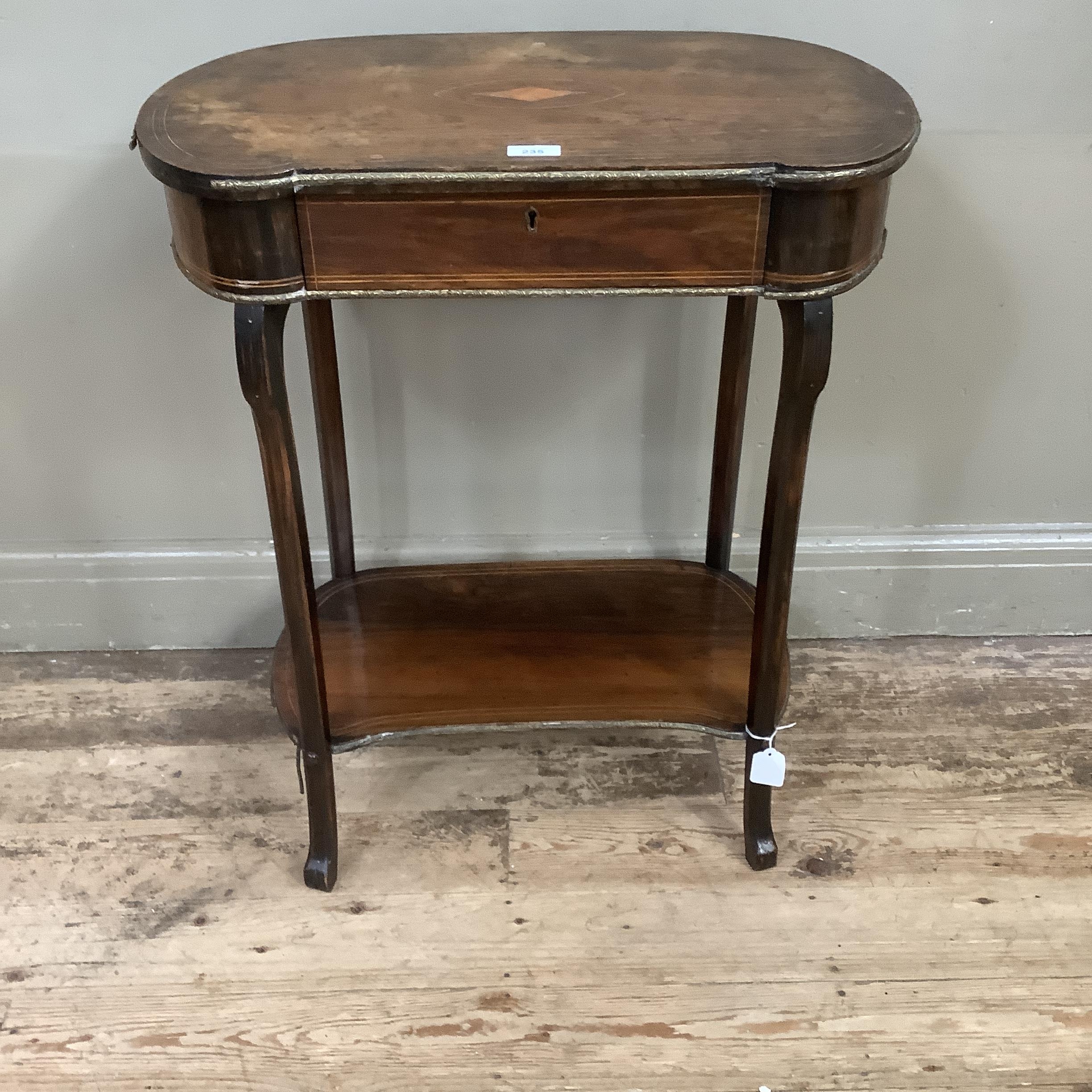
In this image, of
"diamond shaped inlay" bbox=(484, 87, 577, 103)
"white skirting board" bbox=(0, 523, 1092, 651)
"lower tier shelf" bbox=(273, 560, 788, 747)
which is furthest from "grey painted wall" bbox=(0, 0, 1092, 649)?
"diamond shaped inlay" bbox=(484, 87, 577, 103)

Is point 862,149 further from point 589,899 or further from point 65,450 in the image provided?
point 65,450

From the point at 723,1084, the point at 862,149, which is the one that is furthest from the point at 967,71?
the point at 723,1084

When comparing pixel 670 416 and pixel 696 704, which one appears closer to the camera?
pixel 696 704

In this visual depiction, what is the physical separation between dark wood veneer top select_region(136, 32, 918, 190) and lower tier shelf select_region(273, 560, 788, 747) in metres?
0.65

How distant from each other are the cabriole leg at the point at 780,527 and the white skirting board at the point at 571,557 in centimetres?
41

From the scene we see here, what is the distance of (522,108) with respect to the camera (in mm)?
1036

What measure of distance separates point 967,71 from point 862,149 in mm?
531

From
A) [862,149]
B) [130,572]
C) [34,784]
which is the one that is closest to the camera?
[862,149]

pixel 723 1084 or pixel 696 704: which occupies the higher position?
pixel 696 704

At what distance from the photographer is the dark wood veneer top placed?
0.94 metres

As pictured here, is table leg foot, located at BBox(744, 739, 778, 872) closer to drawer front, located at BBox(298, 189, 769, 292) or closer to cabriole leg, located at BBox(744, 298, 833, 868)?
cabriole leg, located at BBox(744, 298, 833, 868)

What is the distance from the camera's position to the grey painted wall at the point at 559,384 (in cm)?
133

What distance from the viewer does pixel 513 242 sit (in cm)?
97

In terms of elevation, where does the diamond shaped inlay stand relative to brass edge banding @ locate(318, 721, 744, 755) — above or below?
above
